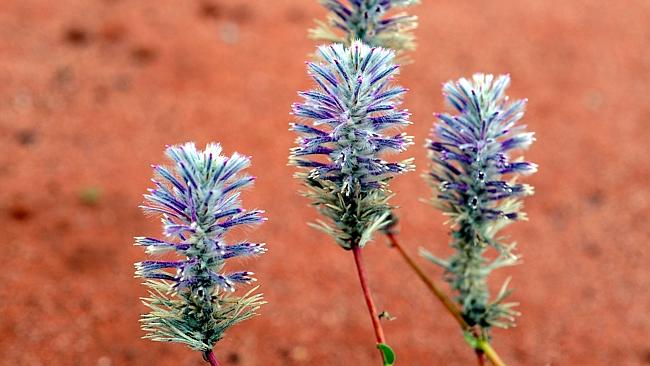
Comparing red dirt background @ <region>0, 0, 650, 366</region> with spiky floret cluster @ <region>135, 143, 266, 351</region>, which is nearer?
spiky floret cluster @ <region>135, 143, 266, 351</region>

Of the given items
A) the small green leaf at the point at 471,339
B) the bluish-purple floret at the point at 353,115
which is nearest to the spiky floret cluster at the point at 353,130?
the bluish-purple floret at the point at 353,115

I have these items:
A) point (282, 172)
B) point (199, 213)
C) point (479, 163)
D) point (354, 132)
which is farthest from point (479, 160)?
point (282, 172)

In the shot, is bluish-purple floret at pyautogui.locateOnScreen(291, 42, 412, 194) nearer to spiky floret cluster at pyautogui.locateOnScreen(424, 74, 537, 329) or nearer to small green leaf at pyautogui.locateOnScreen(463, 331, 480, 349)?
spiky floret cluster at pyautogui.locateOnScreen(424, 74, 537, 329)

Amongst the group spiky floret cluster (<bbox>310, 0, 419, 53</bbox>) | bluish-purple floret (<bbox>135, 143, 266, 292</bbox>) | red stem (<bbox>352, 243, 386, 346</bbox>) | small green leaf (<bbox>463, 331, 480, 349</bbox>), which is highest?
spiky floret cluster (<bbox>310, 0, 419, 53</bbox>)

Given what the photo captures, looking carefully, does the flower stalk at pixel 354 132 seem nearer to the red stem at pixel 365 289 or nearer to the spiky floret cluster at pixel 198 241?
the red stem at pixel 365 289

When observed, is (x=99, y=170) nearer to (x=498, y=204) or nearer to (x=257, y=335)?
(x=257, y=335)

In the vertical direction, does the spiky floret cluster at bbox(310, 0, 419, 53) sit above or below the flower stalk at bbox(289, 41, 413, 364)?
above

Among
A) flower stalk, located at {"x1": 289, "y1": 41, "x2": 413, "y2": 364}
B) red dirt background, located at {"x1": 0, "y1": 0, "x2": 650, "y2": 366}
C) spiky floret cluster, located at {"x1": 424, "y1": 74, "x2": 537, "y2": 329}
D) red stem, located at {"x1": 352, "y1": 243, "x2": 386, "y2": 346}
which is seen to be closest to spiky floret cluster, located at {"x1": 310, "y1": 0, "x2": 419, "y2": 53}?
spiky floret cluster, located at {"x1": 424, "y1": 74, "x2": 537, "y2": 329}
